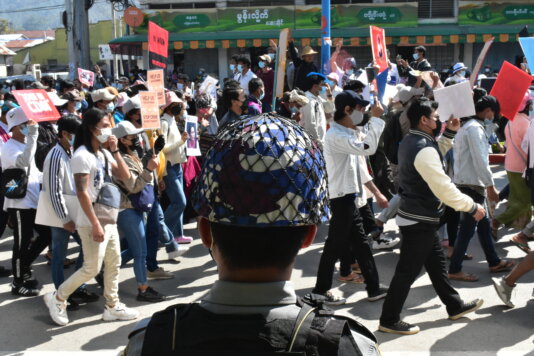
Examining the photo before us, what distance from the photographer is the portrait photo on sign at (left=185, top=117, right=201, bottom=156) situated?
770 centimetres

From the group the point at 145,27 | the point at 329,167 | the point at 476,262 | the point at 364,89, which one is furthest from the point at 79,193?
the point at 145,27

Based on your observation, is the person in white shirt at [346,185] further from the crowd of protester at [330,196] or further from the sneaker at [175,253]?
the sneaker at [175,253]

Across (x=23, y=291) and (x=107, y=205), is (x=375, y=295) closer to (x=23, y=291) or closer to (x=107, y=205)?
(x=107, y=205)

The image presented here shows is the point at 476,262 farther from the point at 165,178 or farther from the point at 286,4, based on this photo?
the point at 286,4

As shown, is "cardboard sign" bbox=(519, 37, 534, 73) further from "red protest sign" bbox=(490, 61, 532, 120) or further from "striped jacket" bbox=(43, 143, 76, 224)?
"striped jacket" bbox=(43, 143, 76, 224)

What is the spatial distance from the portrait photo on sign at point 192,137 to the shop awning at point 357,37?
22.9 meters

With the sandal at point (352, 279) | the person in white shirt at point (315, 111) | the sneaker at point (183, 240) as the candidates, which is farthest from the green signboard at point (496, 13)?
the sandal at point (352, 279)

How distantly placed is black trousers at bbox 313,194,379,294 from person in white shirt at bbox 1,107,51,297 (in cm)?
273

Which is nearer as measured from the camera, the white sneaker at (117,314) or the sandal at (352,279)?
the white sneaker at (117,314)

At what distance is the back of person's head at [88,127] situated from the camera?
497cm

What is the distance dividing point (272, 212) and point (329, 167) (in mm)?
4073

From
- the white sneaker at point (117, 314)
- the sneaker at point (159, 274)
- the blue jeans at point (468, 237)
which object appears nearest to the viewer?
the white sneaker at point (117, 314)

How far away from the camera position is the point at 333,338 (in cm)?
143

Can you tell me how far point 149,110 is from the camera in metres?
6.02
